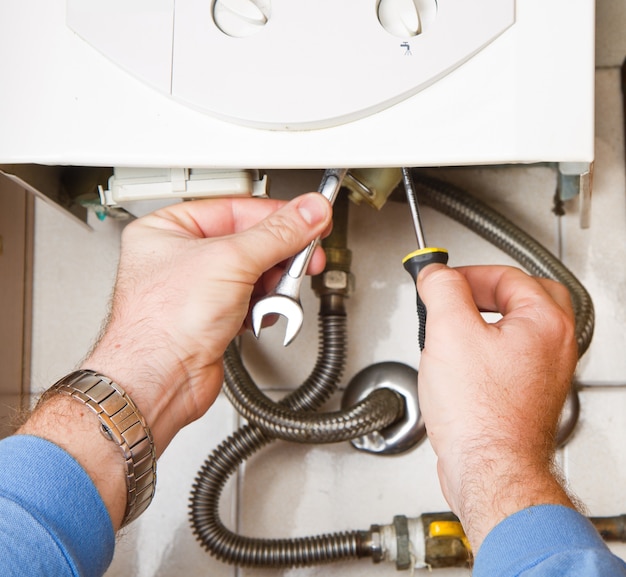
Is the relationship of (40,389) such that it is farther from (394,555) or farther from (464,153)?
(464,153)

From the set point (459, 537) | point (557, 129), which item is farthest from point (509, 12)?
point (459, 537)

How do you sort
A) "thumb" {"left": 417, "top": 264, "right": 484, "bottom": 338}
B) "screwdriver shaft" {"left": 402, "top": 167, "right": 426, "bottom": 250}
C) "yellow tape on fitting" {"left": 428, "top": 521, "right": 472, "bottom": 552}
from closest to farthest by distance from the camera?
"thumb" {"left": 417, "top": 264, "right": 484, "bottom": 338}, "screwdriver shaft" {"left": 402, "top": 167, "right": 426, "bottom": 250}, "yellow tape on fitting" {"left": 428, "top": 521, "right": 472, "bottom": 552}

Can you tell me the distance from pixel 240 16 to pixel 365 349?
1.46 ft

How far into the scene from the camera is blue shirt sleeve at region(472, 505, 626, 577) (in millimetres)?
411

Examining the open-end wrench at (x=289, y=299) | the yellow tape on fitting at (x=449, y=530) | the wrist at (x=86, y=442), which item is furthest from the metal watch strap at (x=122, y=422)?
the yellow tape on fitting at (x=449, y=530)

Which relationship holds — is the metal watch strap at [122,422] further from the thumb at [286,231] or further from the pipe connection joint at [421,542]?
the pipe connection joint at [421,542]

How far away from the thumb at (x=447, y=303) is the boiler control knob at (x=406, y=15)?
20 cm

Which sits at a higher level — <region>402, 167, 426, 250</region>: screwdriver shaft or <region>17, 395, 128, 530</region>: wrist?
<region>402, 167, 426, 250</region>: screwdriver shaft

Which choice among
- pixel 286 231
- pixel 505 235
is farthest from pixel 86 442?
pixel 505 235

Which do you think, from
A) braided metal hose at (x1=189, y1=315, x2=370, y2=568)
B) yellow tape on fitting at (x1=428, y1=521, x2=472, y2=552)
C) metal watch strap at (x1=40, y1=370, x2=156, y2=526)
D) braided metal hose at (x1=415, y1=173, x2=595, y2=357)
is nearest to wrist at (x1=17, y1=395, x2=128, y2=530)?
metal watch strap at (x1=40, y1=370, x2=156, y2=526)

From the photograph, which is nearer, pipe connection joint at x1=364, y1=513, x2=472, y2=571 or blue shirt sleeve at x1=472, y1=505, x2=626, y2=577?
blue shirt sleeve at x1=472, y1=505, x2=626, y2=577

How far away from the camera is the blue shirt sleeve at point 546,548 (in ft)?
1.35

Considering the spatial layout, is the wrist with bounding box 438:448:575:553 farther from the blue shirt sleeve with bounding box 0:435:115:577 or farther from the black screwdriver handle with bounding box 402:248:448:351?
the blue shirt sleeve with bounding box 0:435:115:577

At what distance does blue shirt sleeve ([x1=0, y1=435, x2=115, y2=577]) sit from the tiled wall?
0.34m
